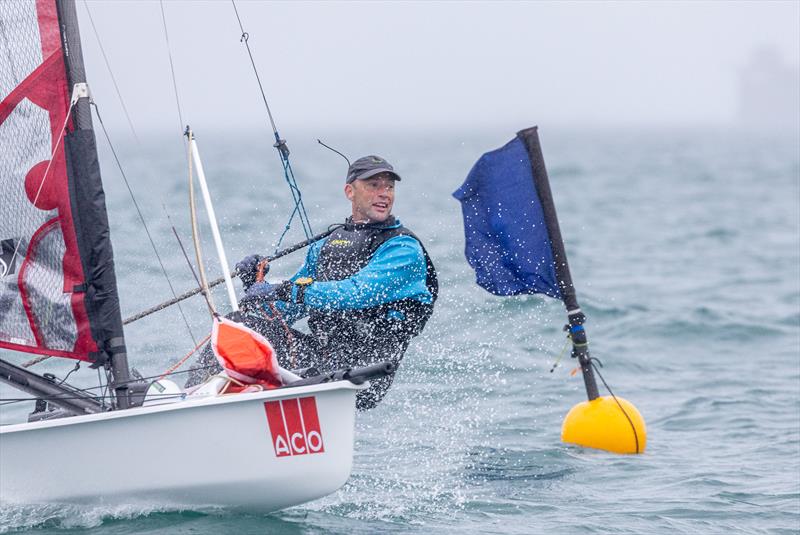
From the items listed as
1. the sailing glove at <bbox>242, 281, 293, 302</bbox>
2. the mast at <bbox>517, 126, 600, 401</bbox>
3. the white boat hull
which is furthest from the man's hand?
the mast at <bbox>517, 126, 600, 401</bbox>

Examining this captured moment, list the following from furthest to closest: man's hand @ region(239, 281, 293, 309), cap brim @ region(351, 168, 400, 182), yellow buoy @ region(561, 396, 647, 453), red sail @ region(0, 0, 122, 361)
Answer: yellow buoy @ region(561, 396, 647, 453) < cap brim @ region(351, 168, 400, 182) < man's hand @ region(239, 281, 293, 309) < red sail @ region(0, 0, 122, 361)

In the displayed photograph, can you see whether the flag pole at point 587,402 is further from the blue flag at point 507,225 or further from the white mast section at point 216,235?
the white mast section at point 216,235

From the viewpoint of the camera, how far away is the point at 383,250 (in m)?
4.45

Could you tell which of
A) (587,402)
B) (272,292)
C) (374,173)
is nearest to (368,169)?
(374,173)

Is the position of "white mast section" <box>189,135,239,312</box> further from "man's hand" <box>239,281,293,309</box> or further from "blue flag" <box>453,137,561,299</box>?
"blue flag" <box>453,137,561,299</box>

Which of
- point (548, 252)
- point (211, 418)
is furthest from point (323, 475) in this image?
point (548, 252)

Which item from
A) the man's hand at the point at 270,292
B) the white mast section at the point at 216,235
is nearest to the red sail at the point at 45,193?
the white mast section at the point at 216,235

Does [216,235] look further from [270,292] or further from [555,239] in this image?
[555,239]

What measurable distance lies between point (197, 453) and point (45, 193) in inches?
42.7

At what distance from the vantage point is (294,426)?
3824 millimetres

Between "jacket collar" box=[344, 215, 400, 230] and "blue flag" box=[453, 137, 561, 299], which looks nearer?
"jacket collar" box=[344, 215, 400, 230]

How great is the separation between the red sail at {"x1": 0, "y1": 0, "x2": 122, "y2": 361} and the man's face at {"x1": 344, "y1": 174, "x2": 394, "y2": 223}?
3.22 feet

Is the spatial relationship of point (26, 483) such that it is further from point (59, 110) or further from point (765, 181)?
point (765, 181)

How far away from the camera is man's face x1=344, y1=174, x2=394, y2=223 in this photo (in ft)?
15.1
